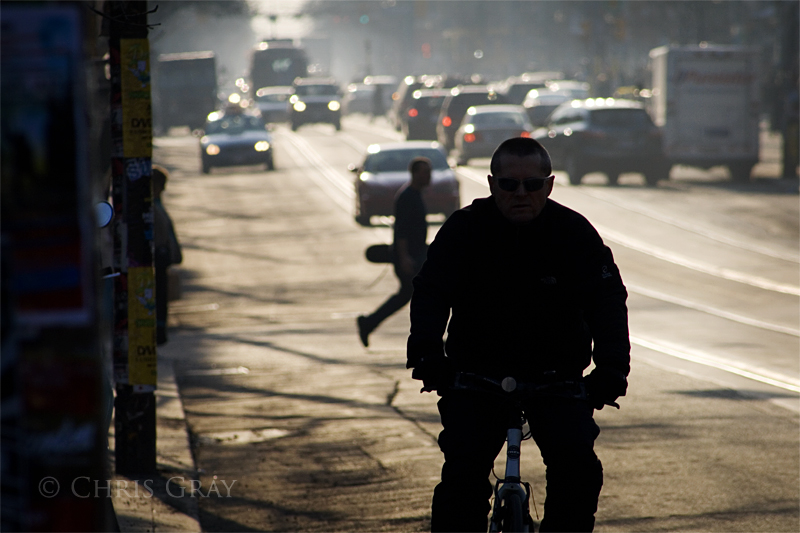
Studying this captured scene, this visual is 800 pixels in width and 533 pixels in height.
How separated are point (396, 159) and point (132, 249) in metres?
15.5

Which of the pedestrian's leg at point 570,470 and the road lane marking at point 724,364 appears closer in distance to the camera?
the pedestrian's leg at point 570,470

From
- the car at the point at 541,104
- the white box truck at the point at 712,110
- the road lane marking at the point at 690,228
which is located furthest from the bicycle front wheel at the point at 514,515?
the car at the point at 541,104

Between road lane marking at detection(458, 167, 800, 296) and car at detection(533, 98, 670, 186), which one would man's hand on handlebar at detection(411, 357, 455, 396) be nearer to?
road lane marking at detection(458, 167, 800, 296)

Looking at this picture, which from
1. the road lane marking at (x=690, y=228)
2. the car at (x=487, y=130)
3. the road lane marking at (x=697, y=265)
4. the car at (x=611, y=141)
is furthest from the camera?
the car at (x=487, y=130)

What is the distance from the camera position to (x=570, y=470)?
3.61 m

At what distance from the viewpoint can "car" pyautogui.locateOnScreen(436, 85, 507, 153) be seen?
35250 millimetres

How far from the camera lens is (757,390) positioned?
8.91m

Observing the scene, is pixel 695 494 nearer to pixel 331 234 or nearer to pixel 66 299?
pixel 66 299

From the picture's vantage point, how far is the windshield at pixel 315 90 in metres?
50.8

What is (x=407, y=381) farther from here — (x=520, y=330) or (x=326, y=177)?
(x=326, y=177)

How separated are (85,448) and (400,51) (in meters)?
145

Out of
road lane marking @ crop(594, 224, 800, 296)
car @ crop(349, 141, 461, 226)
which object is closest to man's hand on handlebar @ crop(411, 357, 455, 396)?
road lane marking @ crop(594, 224, 800, 296)

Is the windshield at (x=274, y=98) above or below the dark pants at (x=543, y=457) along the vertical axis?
above

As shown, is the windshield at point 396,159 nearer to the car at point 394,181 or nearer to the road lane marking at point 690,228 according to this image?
the car at point 394,181
